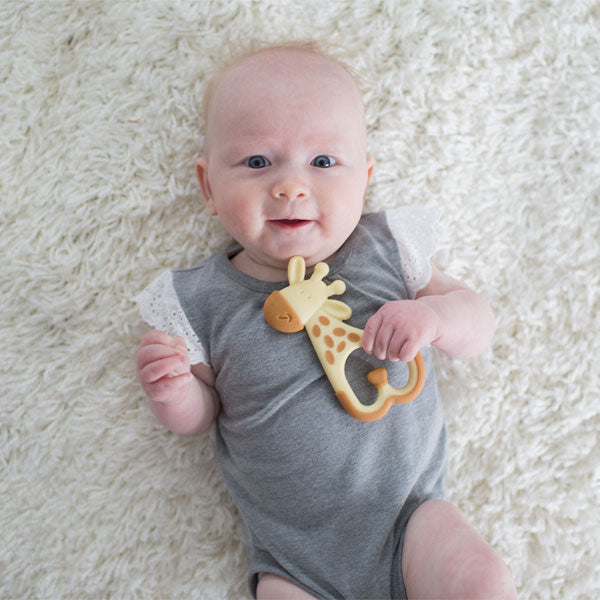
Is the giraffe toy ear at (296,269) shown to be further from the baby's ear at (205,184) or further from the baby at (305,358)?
the baby's ear at (205,184)

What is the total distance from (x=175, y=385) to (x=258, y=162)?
442mm

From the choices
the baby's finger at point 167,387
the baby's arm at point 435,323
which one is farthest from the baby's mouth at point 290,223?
the baby's finger at point 167,387

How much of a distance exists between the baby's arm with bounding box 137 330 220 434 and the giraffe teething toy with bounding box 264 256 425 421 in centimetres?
19

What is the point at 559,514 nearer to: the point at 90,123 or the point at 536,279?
the point at 536,279

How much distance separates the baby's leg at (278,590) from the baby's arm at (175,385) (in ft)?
1.05

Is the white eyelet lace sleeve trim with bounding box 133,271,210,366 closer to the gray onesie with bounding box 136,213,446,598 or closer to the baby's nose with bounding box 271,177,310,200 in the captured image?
the gray onesie with bounding box 136,213,446,598

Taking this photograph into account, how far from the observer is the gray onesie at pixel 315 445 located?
1.18m

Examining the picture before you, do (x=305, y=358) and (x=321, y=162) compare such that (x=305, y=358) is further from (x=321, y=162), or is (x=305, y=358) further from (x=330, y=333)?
(x=321, y=162)

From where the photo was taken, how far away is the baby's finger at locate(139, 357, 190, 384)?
1127 mm

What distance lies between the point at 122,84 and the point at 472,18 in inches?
31.0

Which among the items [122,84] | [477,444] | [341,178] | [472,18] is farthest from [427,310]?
[122,84]

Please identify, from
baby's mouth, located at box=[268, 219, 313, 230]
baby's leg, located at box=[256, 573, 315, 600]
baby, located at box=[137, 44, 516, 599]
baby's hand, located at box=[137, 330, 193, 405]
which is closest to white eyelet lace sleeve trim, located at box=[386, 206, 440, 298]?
baby, located at box=[137, 44, 516, 599]

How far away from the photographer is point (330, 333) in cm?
118

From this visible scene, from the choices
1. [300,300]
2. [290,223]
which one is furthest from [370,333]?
[290,223]
